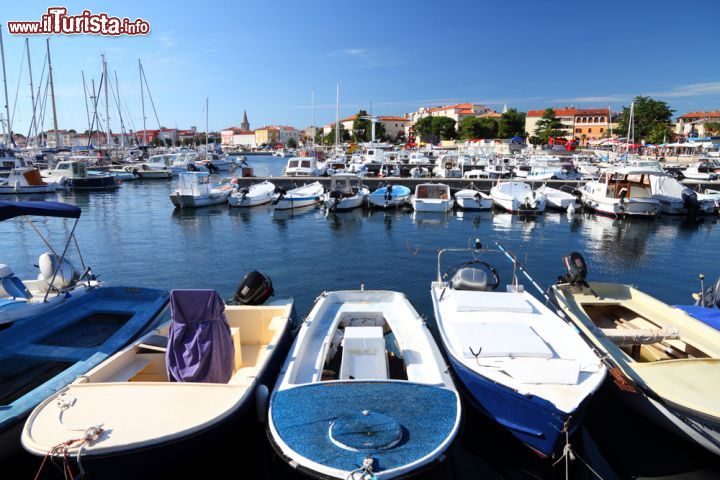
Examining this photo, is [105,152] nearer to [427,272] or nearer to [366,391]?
[427,272]

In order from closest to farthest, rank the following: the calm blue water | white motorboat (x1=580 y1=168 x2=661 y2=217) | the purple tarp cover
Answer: the purple tarp cover < the calm blue water < white motorboat (x1=580 y1=168 x2=661 y2=217)

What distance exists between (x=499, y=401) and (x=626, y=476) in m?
2.18

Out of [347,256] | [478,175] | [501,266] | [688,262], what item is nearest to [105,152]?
[478,175]

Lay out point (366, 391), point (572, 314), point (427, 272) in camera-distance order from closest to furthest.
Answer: point (366, 391) → point (572, 314) → point (427, 272)

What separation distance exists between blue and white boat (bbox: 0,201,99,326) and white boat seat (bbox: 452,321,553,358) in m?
7.75

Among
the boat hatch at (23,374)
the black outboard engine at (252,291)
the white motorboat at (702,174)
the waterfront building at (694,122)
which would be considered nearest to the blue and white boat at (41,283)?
the boat hatch at (23,374)

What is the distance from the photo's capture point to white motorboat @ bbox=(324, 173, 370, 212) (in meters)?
28.4

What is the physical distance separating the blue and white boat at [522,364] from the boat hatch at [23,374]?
6.42m

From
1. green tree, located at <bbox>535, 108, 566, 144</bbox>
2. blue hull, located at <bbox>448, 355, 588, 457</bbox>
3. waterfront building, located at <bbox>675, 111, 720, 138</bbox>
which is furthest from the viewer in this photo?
waterfront building, located at <bbox>675, 111, 720, 138</bbox>

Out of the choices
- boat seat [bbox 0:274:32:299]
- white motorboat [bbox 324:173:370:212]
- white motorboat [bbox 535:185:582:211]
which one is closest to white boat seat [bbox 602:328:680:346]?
boat seat [bbox 0:274:32:299]

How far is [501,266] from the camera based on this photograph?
53.2ft

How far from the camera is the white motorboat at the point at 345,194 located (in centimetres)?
2842

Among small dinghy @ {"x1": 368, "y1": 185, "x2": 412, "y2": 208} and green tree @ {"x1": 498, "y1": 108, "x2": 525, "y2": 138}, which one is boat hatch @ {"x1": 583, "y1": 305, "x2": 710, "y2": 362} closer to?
small dinghy @ {"x1": 368, "y1": 185, "x2": 412, "y2": 208}

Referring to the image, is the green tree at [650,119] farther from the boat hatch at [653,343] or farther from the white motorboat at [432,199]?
the boat hatch at [653,343]
